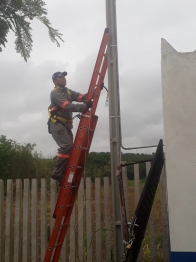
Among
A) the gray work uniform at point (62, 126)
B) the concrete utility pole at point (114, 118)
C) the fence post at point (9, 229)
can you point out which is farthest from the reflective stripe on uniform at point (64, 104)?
the fence post at point (9, 229)

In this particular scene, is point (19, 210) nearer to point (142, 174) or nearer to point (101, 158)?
point (142, 174)

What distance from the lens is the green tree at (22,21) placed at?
4.64 meters

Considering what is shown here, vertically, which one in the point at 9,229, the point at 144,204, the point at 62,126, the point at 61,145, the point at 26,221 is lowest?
the point at 9,229

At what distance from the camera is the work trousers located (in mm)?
3957

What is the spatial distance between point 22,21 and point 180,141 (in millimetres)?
3389

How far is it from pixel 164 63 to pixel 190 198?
964mm

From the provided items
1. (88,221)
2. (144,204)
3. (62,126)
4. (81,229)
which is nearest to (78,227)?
(81,229)

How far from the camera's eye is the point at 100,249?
199 inches

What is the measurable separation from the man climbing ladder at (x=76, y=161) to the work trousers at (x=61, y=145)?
0.53ft

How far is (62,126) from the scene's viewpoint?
4.09m

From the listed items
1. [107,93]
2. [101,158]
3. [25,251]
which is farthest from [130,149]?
[101,158]

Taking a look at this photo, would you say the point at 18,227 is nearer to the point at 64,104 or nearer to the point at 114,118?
the point at 64,104

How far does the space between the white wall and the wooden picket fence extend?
8.47 ft

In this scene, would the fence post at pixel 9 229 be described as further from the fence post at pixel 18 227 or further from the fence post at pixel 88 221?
the fence post at pixel 88 221
